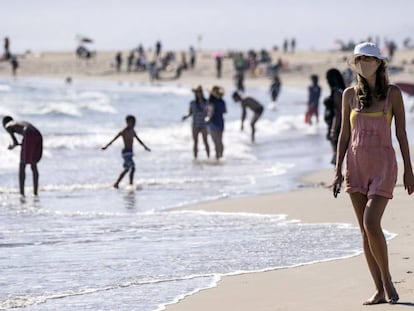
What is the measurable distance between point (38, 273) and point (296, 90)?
52247mm

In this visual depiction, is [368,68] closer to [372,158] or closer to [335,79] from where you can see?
[372,158]

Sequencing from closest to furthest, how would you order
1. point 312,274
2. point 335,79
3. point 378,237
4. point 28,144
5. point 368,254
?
point 378,237 → point 368,254 → point 312,274 → point 335,79 → point 28,144

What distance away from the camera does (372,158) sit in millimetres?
6855

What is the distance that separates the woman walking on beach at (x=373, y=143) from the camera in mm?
6805

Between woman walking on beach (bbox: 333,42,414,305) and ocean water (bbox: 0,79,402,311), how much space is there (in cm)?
144

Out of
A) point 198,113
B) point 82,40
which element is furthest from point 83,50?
point 198,113

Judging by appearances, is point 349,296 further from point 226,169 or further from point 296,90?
point 296,90

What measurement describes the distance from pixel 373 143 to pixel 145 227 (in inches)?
187

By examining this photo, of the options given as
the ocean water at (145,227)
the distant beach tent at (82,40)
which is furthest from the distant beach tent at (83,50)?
the ocean water at (145,227)

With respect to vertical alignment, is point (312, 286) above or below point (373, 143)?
below

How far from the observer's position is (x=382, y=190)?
6.78 metres

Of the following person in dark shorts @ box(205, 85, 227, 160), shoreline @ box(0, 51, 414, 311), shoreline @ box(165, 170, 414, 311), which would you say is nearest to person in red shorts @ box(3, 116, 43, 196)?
shoreline @ box(0, 51, 414, 311)

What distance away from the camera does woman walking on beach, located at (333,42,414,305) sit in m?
6.80

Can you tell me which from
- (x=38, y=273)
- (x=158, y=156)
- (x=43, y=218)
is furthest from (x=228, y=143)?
(x=38, y=273)
